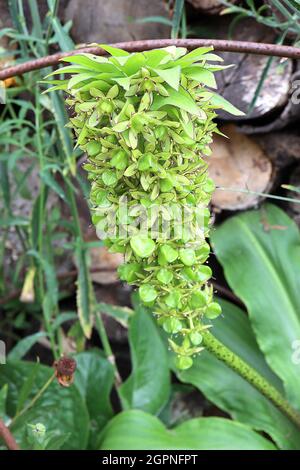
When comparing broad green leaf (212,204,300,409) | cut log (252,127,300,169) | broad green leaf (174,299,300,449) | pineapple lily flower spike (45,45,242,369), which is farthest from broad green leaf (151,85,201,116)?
cut log (252,127,300,169)

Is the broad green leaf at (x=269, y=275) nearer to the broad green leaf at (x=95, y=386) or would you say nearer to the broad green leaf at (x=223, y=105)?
the broad green leaf at (x=95, y=386)

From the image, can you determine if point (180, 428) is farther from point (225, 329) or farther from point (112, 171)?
point (112, 171)

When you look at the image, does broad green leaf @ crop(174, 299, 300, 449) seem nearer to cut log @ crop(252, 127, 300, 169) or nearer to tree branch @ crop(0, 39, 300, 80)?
cut log @ crop(252, 127, 300, 169)

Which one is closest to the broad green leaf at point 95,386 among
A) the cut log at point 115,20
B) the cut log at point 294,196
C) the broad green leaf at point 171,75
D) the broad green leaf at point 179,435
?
the broad green leaf at point 179,435

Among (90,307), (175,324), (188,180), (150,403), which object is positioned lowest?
(150,403)
